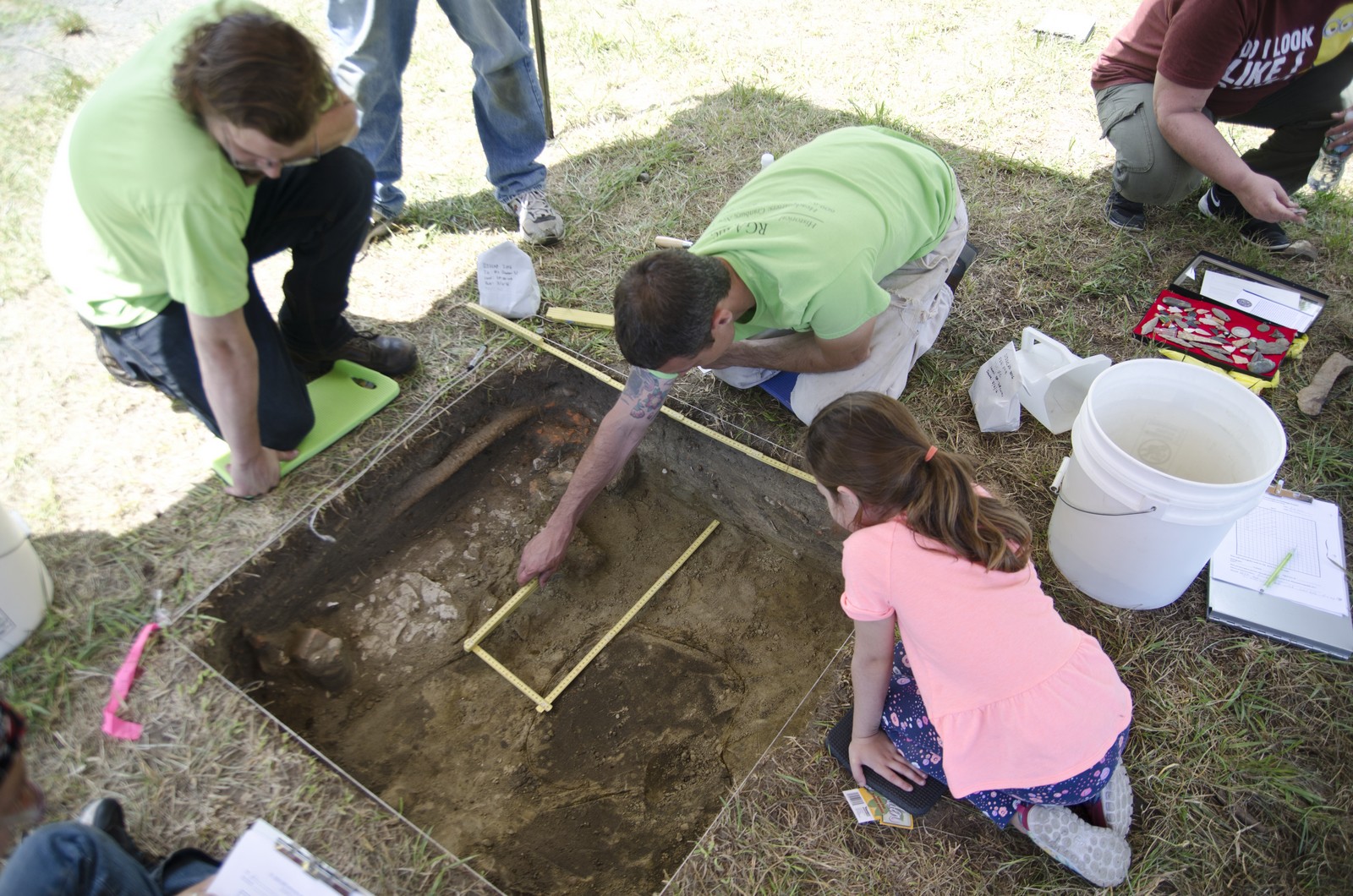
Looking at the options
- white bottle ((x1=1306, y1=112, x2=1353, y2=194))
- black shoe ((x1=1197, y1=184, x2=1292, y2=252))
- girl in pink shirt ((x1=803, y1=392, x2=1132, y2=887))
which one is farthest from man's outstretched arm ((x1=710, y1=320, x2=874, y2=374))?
white bottle ((x1=1306, y1=112, x2=1353, y2=194))

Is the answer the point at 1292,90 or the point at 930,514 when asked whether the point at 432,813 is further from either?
the point at 1292,90

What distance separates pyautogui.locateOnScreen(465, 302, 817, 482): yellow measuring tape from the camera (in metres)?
2.42

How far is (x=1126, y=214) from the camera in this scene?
10.8 ft

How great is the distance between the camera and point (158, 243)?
5.96 feet

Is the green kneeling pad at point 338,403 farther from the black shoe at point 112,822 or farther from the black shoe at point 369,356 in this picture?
the black shoe at point 112,822

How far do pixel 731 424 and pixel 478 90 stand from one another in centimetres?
174

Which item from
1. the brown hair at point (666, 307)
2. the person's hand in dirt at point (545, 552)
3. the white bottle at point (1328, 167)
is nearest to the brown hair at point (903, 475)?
the brown hair at point (666, 307)

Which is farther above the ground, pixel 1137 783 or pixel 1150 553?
pixel 1150 553

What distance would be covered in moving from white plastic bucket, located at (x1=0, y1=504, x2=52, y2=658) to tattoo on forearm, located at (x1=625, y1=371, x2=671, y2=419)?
1.61 m

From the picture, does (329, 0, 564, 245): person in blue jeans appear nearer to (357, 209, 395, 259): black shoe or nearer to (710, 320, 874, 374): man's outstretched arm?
(357, 209, 395, 259): black shoe

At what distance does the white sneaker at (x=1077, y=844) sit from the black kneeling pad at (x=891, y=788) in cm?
20

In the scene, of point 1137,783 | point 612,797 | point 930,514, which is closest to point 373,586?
point 612,797

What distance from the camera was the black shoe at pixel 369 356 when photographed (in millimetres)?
2613

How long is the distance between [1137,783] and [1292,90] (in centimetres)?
289
